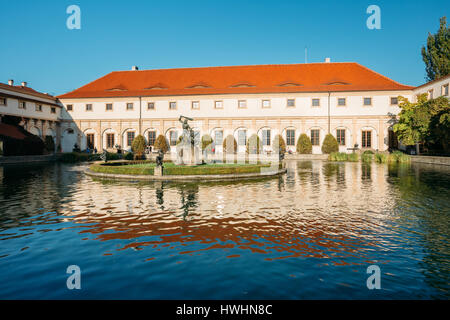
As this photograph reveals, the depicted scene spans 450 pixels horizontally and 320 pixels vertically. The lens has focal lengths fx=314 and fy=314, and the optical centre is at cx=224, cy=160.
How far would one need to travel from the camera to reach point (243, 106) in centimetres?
4478

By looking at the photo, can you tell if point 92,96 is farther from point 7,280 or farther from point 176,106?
point 7,280


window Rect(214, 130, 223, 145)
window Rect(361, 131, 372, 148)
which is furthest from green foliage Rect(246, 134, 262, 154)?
window Rect(361, 131, 372, 148)

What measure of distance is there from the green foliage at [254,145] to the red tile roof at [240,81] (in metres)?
6.59

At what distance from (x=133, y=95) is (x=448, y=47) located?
47.9 meters

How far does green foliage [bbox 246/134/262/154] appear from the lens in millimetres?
43125

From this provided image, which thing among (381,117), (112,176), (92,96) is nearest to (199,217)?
(112,176)

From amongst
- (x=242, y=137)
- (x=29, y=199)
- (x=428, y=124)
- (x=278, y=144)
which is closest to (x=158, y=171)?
(x=29, y=199)

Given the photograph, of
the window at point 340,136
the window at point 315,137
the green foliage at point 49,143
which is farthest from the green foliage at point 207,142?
the green foliage at point 49,143

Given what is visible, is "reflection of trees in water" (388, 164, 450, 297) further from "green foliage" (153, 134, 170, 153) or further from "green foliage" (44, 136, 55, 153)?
"green foliage" (44, 136, 55, 153)

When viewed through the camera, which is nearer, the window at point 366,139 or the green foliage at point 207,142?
the green foliage at point 207,142

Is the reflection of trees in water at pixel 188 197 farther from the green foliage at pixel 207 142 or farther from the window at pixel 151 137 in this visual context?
the window at pixel 151 137

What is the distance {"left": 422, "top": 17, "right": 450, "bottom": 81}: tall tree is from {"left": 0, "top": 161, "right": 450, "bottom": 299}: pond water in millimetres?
46709

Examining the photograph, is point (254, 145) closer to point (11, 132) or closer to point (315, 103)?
point (315, 103)

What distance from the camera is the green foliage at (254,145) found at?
43.1 m
